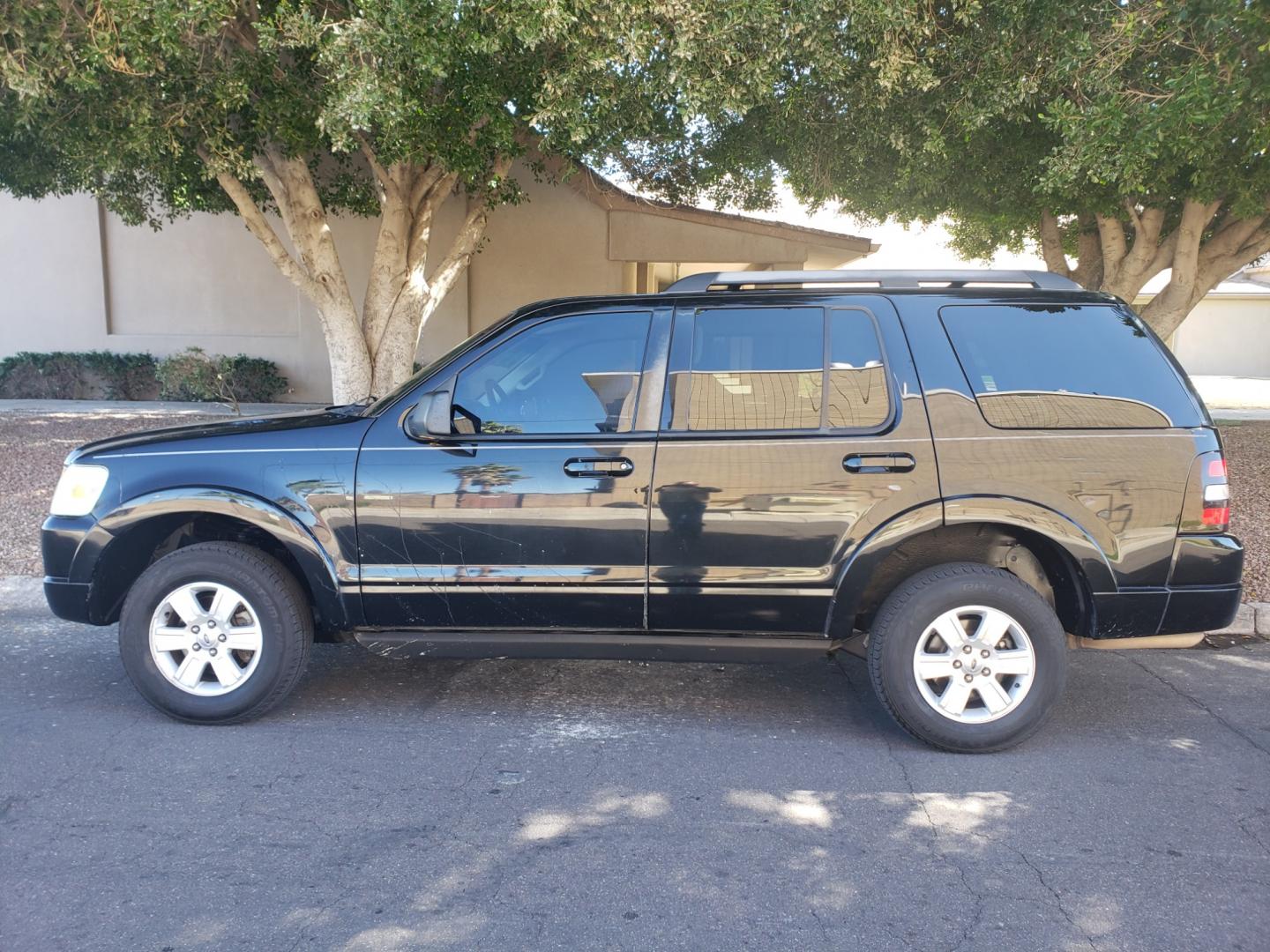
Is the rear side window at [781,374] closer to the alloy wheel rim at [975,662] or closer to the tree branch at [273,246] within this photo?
the alloy wheel rim at [975,662]

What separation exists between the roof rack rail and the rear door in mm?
117

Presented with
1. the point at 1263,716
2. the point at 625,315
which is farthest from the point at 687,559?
the point at 1263,716

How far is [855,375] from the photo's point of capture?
4.35m

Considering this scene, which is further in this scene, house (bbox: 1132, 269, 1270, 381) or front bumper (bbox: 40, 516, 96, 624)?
house (bbox: 1132, 269, 1270, 381)

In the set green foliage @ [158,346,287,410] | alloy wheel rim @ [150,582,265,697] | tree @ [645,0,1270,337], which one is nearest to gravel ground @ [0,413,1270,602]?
green foliage @ [158,346,287,410]

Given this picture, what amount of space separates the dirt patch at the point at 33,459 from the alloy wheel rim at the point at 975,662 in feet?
18.6

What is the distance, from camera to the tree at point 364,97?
273 inches

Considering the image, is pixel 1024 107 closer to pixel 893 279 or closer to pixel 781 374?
pixel 893 279

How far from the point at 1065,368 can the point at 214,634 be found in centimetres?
390

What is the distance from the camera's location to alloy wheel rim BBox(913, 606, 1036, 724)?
4.21 metres

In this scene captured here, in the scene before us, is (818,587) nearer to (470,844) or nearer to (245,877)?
(470,844)

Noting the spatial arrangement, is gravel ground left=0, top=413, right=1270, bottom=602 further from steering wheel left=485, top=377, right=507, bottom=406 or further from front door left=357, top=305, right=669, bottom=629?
steering wheel left=485, top=377, right=507, bottom=406

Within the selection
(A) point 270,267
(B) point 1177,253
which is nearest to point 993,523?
(B) point 1177,253

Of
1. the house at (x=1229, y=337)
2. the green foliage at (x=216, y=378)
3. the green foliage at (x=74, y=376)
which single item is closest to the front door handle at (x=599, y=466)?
the green foliage at (x=216, y=378)
